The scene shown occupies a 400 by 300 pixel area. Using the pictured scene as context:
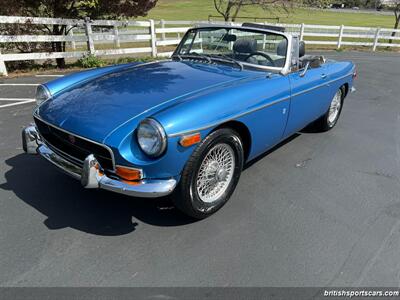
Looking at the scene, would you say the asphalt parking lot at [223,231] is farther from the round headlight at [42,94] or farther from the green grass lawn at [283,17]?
the green grass lawn at [283,17]

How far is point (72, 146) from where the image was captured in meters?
2.79

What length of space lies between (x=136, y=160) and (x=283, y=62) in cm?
217

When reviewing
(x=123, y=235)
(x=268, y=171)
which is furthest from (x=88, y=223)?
(x=268, y=171)

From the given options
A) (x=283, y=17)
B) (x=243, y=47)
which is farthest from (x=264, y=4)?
(x=283, y=17)

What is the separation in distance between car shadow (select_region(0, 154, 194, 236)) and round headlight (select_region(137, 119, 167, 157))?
0.78 meters

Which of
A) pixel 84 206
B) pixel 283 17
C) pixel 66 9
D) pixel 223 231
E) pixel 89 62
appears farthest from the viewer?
pixel 283 17

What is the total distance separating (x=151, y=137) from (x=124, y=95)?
2.34 ft

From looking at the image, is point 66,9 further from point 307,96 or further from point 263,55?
point 307,96

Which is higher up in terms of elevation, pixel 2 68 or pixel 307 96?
pixel 307 96

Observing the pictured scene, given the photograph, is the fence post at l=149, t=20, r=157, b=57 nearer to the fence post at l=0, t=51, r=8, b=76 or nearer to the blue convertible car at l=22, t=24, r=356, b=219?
the fence post at l=0, t=51, r=8, b=76

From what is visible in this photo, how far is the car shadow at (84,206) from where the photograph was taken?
287 centimetres

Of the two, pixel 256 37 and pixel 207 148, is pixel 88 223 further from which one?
pixel 256 37

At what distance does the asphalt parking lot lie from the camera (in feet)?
7.79
